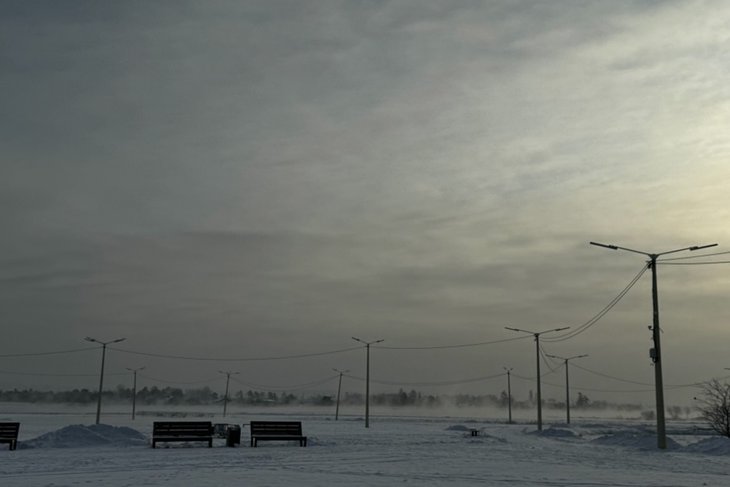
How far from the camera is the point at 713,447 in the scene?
104 feet

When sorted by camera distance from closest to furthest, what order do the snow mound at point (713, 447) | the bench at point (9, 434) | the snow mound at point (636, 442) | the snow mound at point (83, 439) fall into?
1. the bench at point (9, 434)
2. the snow mound at point (713, 447)
3. the snow mound at point (83, 439)
4. the snow mound at point (636, 442)

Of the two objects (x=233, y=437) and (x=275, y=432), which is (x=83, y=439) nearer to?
(x=233, y=437)

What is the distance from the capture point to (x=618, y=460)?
27078 mm

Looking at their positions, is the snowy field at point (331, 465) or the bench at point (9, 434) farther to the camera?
the bench at point (9, 434)

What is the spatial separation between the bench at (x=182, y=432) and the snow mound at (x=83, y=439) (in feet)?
5.19

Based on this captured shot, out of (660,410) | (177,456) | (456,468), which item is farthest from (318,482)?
(660,410)

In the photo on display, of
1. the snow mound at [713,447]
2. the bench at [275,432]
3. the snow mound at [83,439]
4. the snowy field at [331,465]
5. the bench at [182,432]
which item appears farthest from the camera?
the bench at [275,432]

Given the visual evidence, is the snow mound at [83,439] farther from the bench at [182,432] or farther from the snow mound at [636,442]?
the snow mound at [636,442]

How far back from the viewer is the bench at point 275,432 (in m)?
33.6

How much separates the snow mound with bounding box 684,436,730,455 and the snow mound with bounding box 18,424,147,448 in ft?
80.2

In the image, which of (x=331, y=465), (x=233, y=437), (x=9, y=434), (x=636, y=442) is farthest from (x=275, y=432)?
(x=636, y=442)

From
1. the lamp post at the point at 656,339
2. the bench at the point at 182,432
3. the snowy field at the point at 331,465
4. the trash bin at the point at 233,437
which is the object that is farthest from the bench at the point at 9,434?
the lamp post at the point at 656,339

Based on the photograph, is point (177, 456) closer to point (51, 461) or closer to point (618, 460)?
point (51, 461)

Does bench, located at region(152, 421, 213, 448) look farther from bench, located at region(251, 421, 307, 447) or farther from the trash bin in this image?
bench, located at region(251, 421, 307, 447)
